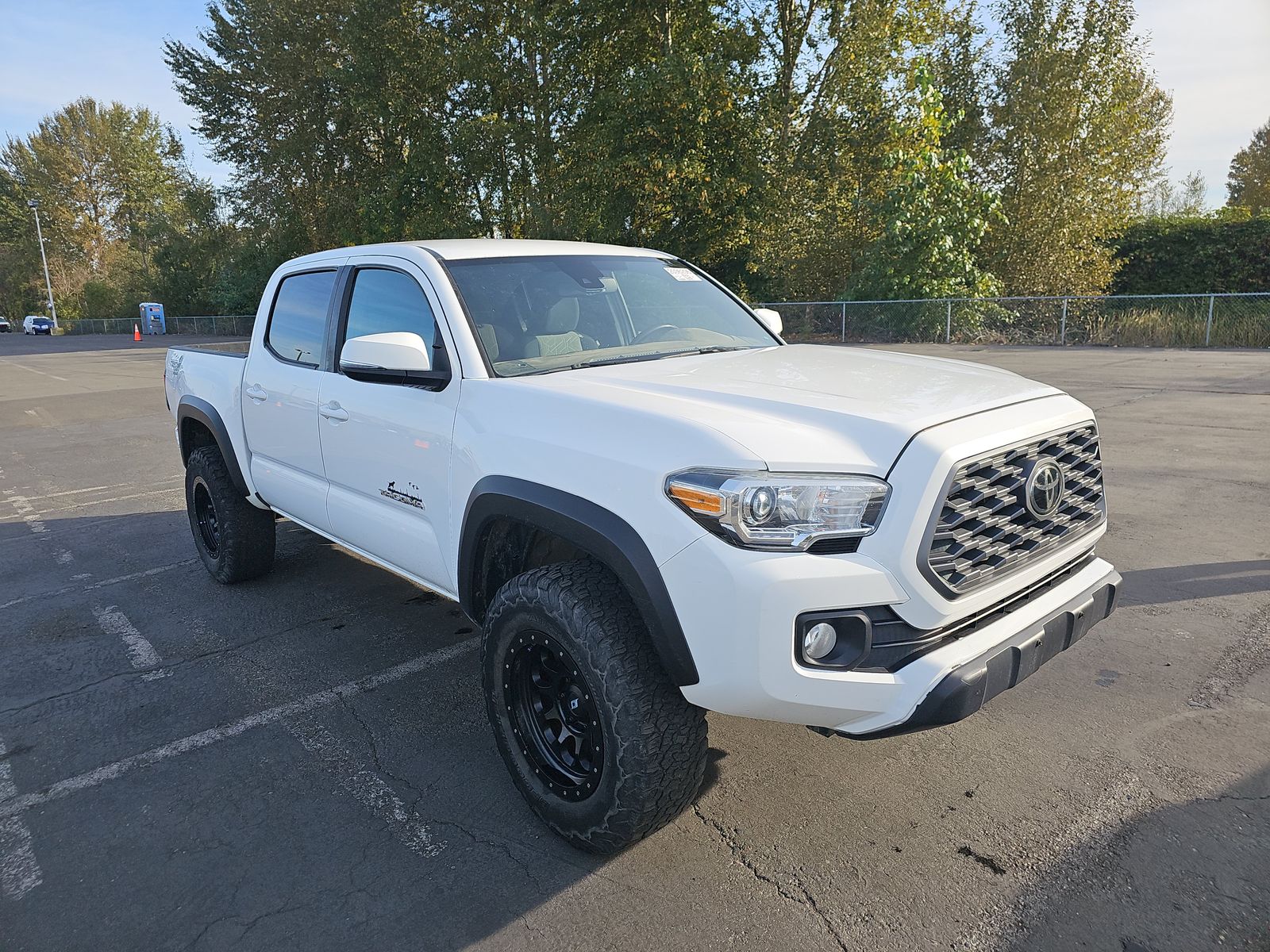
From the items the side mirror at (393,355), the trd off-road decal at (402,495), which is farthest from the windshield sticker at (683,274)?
the trd off-road decal at (402,495)

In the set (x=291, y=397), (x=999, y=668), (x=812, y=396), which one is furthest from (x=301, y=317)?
(x=999, y=668)

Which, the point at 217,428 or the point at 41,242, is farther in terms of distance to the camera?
the point at 41,242

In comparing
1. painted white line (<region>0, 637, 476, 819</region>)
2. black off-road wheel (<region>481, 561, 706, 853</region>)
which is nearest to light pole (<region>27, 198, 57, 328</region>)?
painted white line (<region>0, 637, 476, 819</region>)

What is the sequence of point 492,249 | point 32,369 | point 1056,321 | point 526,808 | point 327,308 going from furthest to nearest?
point 32,369 < point 1056,321 < point 327,308 < point 492,249 < point 526,808

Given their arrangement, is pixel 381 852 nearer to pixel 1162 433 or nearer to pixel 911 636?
pixel 911 636

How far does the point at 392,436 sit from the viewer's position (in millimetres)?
3406

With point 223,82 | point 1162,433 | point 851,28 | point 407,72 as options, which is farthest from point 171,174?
point 1162,433

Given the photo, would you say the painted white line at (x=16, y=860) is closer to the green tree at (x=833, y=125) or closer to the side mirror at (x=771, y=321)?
the side mirror at (x=771, y=321)

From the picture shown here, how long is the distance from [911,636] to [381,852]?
176cm

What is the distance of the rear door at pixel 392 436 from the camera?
3.19 metres

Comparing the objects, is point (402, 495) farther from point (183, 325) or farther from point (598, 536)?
point (183, 325)

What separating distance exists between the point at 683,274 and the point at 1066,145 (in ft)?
64.0

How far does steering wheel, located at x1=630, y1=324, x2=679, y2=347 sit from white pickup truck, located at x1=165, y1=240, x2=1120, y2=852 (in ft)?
0.21

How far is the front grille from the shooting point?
230cm
